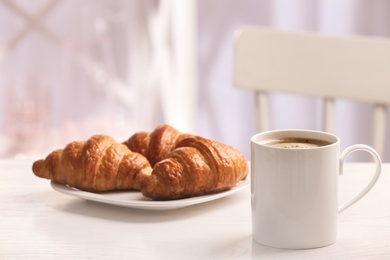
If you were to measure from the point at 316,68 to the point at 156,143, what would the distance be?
598 millimetres

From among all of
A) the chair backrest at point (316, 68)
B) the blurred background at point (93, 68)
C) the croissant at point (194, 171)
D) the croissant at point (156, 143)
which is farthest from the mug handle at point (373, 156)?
the blurred background at point (93, 68)

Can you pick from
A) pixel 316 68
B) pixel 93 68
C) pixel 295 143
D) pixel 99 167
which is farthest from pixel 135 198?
pixel 93 68

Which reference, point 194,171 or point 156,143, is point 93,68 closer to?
point 156,143

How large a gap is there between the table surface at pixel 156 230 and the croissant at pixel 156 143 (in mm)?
98

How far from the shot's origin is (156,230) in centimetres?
92

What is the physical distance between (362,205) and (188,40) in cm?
146

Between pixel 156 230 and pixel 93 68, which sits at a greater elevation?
pixel 93 68

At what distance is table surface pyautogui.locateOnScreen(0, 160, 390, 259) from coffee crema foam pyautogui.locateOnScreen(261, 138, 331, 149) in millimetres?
100

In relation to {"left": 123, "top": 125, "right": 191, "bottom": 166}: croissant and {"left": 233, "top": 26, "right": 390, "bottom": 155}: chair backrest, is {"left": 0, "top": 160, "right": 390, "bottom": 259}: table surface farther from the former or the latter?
{"left": 233, "top": 26, "right": 390, "bottom": 155}: chair backrest

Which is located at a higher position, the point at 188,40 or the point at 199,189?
the point at 188,40

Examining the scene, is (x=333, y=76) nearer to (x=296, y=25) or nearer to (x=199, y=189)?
(x=199, y=189)

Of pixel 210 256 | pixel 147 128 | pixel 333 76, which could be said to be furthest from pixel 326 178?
pixel 147 128

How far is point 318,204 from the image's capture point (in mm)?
861

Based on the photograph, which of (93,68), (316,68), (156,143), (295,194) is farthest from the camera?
(93,68)
